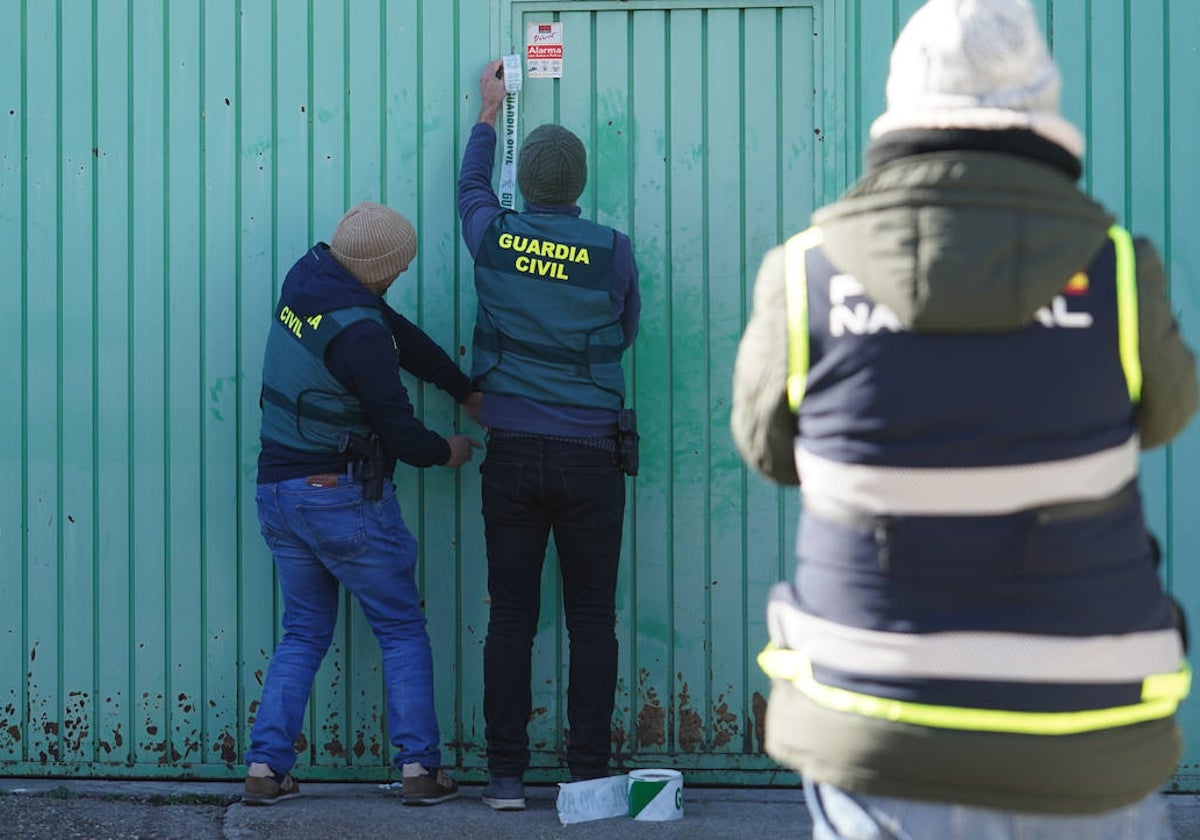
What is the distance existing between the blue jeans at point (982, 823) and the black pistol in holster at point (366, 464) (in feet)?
9.95

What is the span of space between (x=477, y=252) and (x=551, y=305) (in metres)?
0.31

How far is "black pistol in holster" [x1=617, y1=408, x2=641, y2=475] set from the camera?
5180 mm

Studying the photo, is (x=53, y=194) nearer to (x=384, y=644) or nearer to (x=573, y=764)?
(x=384, y=644)

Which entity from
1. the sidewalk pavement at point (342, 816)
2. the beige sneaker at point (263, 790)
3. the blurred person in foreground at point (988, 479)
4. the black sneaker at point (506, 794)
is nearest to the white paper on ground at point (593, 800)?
the sidewalk pavement at point (342, 816)

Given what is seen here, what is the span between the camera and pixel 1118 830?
2.24 metres

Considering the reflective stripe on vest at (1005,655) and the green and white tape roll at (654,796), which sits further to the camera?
the green and white tape roll at (654,796)

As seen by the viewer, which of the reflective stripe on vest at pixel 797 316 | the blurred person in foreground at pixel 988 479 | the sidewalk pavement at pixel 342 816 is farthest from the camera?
the sidewalk pavement at pixel 342 816

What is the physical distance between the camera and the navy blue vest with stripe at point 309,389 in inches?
199

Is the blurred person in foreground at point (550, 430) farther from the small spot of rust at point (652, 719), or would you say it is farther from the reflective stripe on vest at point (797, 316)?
the reflective stripe on vest at point (797, 316)

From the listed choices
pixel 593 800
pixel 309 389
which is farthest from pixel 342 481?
pixel 593 800

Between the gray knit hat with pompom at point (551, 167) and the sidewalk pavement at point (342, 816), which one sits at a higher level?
the gray knit hat with pompom at point (551, 167)

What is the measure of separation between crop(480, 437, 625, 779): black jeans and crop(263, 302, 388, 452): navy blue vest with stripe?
0.49 m

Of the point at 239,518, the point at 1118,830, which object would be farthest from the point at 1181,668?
the point at 239,518

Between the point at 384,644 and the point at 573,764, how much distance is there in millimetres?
734
